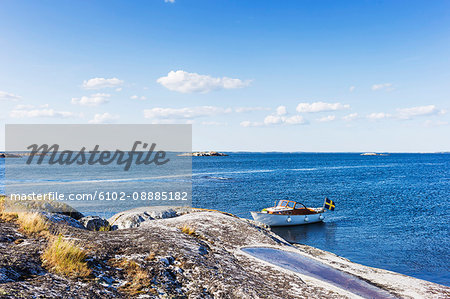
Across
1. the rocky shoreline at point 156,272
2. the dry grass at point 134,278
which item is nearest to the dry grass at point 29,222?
the rocky shoreline at point 156,272

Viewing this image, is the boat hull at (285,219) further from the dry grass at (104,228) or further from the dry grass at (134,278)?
the dry grass at (134,278)

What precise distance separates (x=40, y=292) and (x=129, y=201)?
39.2 m

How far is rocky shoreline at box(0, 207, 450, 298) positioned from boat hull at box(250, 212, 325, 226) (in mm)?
20464

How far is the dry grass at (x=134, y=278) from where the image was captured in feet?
19.9

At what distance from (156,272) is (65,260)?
1.91 metres

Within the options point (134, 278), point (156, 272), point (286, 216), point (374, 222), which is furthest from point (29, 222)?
point (374, 222)

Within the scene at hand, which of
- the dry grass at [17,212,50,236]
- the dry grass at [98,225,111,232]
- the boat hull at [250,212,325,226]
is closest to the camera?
the dry grass at [17,212,50,236]

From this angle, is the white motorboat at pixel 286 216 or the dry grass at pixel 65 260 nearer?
the dry grass at pixel 65 260

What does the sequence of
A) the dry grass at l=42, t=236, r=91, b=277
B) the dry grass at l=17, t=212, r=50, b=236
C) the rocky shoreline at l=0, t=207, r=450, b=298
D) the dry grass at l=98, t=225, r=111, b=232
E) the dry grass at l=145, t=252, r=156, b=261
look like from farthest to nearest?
the dry grass at l=98, t=225, r=111, b=232, the dry grass at l=17, t=212, r=50, b=236, the dry grass at l=145, t=252, r=156, b=261, the dry grass at l=42, t=236, r=91, b=277, the rocky shoreline at l=0, t=207, r=450, b=298

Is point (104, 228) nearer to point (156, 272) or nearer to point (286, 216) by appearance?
point (156, 272)

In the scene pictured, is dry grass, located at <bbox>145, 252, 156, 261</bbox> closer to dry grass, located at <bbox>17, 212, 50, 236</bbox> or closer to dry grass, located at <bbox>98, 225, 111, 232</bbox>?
dry grass, located at <bbox>17, 212, 50, 236</bbox>

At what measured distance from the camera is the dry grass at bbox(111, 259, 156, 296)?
6073 millimetres

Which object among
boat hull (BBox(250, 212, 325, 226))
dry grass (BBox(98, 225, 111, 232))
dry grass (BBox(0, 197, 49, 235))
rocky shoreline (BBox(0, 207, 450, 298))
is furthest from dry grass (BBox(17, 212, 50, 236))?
boat hull (BBox(250, 212, 325, 226))

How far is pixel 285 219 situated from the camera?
32156 mm
